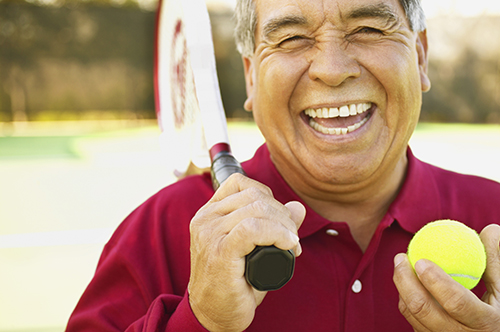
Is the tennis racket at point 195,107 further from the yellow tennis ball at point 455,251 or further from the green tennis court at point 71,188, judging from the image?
the green tennis court at point 71,188

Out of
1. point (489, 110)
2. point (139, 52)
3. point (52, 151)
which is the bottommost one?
point (489, 110)

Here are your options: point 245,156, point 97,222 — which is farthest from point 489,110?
point 97,222

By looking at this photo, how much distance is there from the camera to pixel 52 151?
1026 centimetres

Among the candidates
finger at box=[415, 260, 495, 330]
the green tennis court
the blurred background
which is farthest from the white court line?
finger at box=[415, 260, 495, 330]

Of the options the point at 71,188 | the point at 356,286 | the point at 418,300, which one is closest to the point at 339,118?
the point at 356,286

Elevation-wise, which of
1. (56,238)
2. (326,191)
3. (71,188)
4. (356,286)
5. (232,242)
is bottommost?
(71,188)

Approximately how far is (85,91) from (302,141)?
1393cm

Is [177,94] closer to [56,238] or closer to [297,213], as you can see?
[297,213]

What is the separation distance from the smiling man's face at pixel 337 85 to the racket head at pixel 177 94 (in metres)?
0.52

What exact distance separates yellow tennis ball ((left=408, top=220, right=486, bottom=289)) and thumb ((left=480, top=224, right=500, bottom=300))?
0.06m

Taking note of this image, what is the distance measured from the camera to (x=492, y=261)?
4.51 feet

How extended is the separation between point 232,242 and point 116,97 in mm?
14362

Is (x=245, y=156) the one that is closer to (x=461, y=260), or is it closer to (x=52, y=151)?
(x=52, y=151)

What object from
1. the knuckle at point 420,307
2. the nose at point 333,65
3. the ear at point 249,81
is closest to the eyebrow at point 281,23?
the nose at point 333,65
